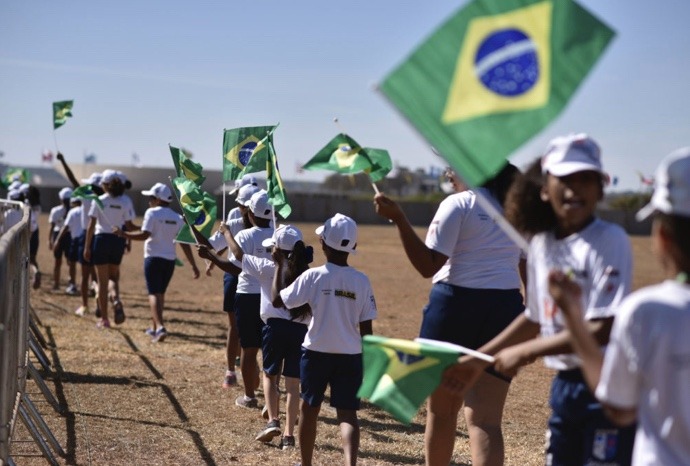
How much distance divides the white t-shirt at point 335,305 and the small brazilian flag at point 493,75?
324 cm

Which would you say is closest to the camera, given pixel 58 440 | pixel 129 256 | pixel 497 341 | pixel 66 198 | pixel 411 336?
pixel 497 341

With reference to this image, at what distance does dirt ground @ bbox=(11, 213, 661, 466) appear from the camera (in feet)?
25.4

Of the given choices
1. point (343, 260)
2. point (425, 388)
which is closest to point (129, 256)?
point (343, 260)

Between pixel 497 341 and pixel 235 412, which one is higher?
pixel 497 341

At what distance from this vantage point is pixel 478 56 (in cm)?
381

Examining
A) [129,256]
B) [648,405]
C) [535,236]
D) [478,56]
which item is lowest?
[129,256]

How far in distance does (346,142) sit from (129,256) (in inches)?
949

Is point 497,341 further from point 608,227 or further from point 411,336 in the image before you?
point 411,336

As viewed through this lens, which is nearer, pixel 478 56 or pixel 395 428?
pixel 478 56

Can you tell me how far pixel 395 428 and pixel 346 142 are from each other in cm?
334

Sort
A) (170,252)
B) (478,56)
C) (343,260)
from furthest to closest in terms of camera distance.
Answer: (170,252)
(343,260)
(478,56)

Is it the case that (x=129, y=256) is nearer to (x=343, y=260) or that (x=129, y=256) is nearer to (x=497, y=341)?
(x=343, y=260)

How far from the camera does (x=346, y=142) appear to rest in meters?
6.36

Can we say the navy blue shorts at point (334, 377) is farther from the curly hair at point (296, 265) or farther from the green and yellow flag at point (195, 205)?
the green and yellow flag at point (195, 205)
